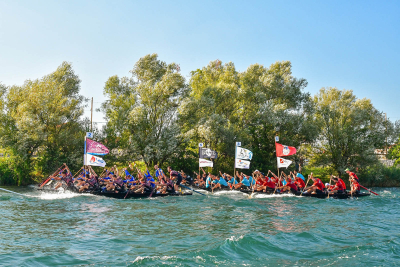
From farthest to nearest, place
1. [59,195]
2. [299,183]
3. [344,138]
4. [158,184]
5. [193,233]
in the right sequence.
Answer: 1. [344,138]
2. [299,183]
3. [158,184]
4. [59,195]
5. [193,233]

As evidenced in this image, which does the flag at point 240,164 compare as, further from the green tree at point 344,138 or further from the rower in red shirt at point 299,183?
the green tree at point 344,138

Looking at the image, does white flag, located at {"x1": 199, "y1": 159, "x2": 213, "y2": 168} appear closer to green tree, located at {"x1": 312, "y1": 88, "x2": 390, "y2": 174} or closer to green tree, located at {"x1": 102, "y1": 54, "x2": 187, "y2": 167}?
green tree, located at {"x1": 102, "y1": 54, "x2": 187, "y2": 167}

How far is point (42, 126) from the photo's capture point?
29062 mm

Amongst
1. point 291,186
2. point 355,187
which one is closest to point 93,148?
point 291,186

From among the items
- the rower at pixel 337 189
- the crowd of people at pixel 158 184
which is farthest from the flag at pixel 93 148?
the rower at pixel 337 189

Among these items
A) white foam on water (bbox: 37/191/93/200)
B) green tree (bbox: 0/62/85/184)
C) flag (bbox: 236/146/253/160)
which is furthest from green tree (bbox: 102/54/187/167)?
white foam on water (bbox: 37/191/93/200)

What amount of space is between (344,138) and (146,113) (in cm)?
2035

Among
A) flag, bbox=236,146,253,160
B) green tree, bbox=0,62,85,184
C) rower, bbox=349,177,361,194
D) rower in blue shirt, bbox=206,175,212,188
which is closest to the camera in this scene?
rower, bbox=349,177,361,194

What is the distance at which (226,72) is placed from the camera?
3741cm

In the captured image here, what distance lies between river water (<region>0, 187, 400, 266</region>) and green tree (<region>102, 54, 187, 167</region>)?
1157 cm

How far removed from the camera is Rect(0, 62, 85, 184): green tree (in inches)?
1130

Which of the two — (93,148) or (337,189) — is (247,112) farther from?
(93,148)

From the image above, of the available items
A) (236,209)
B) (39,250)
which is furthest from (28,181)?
(39,250)

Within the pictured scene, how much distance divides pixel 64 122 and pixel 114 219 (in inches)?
798
